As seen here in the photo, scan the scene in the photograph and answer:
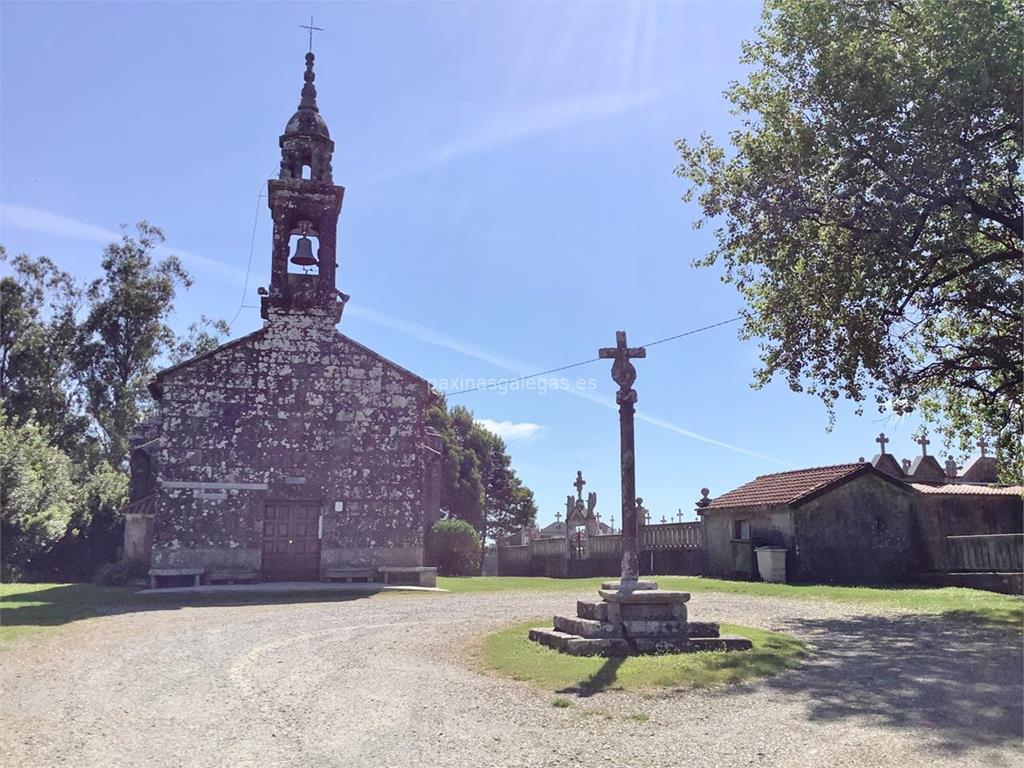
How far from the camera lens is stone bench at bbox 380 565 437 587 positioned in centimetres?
2028

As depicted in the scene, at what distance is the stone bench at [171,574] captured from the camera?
62.6 feet

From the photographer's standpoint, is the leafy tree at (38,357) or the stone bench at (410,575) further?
the leafy tree at (38,357)

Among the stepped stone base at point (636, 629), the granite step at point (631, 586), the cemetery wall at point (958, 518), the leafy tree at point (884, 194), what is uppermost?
the leafy tree at point (884, 194)

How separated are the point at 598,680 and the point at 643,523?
792 inches

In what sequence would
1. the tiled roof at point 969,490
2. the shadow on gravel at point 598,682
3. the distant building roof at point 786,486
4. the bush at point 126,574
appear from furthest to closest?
the tiled roof at point 969,490
the distant building roof at point 786,486
the bush at point 126,574
the shadow on gravel at point 598,682

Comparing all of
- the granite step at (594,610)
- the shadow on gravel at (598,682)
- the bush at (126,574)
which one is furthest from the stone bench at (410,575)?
the shadow on gravel at (598,682)

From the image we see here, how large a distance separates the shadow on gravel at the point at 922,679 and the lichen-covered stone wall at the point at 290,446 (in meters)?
12.5

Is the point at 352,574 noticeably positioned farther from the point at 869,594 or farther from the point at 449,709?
the point at 449,709

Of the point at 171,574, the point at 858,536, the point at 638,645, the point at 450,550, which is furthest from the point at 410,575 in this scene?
the point at 858,536

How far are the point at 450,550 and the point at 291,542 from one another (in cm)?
796

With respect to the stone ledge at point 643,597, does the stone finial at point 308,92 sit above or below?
above

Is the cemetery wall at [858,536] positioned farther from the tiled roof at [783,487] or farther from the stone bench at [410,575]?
the stone bench at [410,575]

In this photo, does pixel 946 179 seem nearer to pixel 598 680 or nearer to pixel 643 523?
pixel 598 680

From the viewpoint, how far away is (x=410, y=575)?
20453mm
